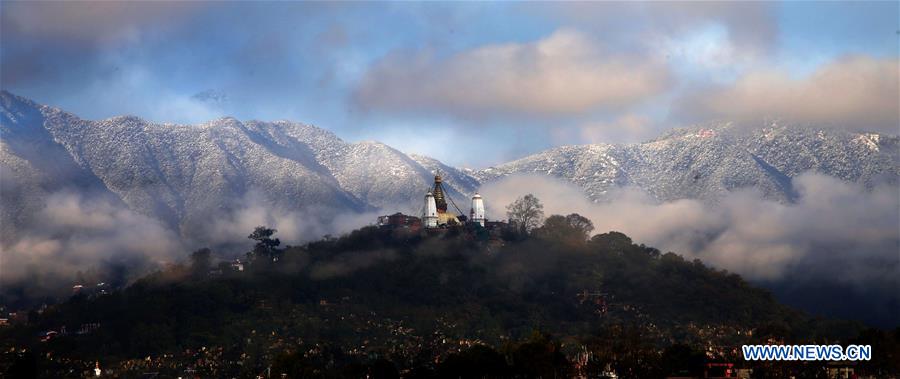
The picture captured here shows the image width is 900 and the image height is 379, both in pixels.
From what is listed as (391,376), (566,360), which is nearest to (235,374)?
(391,376)

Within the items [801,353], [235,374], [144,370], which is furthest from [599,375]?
[144,370]

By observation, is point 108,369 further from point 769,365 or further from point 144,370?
point 769,365

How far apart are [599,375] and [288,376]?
38.3m

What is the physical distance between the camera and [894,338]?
185 meters

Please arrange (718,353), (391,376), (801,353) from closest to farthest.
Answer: (801,353) → (391,376) → (718,353)

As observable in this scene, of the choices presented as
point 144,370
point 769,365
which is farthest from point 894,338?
point 144,370

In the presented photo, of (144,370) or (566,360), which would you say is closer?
(566,360)

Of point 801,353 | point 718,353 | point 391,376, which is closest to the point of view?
point 801,353

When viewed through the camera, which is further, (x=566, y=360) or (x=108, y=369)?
(x=108, y=369)

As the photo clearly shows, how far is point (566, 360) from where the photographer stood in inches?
7308

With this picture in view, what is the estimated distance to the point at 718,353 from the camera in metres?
194

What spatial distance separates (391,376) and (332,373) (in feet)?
39.5

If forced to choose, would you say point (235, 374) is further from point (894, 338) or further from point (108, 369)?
point (894, 338)

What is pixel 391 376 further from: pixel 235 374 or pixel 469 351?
pixel 235 374
